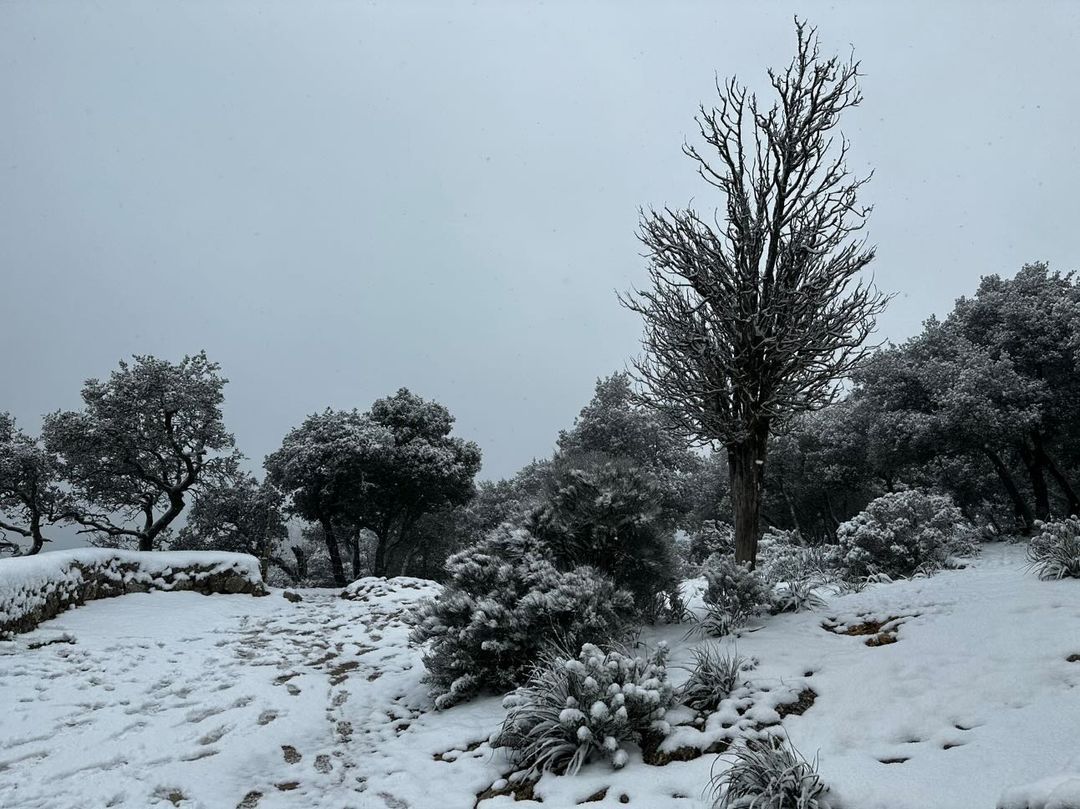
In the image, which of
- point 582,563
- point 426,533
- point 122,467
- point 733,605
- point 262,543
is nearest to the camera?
point 733,605

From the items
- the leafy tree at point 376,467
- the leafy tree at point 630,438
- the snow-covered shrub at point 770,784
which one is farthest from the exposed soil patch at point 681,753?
the leafy tree at point 630,438

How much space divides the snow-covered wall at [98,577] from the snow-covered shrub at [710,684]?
951cm

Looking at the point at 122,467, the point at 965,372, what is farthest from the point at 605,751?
the point at 122,467

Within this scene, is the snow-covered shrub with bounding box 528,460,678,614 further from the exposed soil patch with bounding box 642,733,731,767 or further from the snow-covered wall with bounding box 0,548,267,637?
the snow-covered wall with bounding box 0,548,267,637

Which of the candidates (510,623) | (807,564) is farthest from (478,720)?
(807,564)

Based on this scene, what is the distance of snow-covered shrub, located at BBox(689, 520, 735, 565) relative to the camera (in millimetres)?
22641

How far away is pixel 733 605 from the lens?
268 inches

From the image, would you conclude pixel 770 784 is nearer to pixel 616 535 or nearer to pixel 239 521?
pixel 616 535

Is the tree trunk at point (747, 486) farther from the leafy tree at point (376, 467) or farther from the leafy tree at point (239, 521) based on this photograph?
the leafy tree at point (239, 521)

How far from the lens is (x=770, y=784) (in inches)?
120

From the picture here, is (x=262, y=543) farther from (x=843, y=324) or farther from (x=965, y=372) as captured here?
(x=965, y=372)

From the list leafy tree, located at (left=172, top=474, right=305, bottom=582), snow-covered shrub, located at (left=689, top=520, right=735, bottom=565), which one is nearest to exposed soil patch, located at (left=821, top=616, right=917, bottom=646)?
snow-covered shrub, located at (left=689, top=520, right=735, bottom=565)

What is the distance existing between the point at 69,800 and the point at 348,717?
2533 mm

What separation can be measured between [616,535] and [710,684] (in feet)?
9.27
